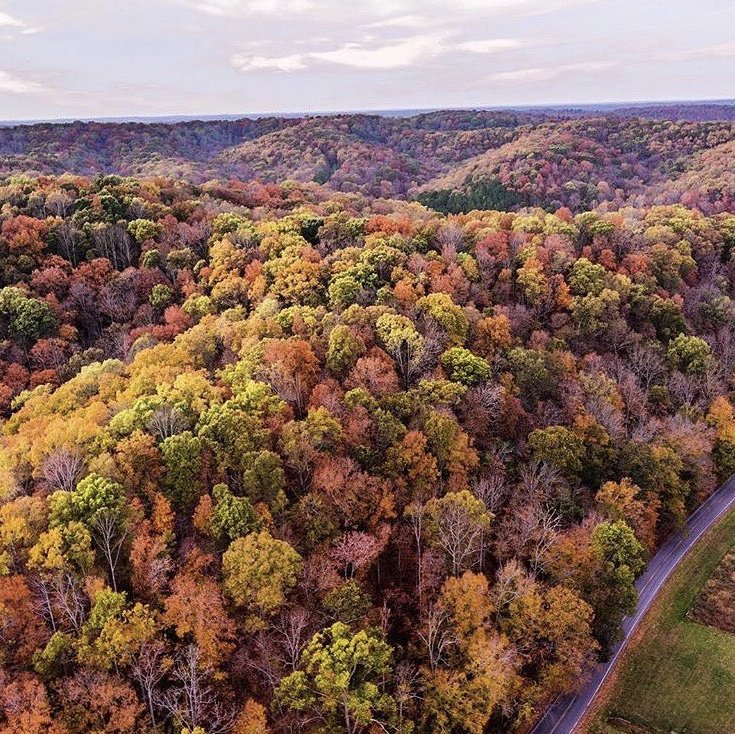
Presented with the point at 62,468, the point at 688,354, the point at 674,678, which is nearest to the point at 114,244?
the point at 62,468

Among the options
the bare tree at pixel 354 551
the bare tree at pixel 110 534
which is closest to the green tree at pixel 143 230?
the bare tree at pixel 110 534

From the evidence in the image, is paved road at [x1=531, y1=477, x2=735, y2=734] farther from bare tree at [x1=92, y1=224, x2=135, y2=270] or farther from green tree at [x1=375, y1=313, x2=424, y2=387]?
bare tree at [x1=92, y1=224, x2=135, y2=270]

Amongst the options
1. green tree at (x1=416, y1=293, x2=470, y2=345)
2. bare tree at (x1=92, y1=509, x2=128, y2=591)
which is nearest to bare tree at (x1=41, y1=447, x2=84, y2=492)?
bare tree at (x1=92, y1=509, x2=128, y2=591)

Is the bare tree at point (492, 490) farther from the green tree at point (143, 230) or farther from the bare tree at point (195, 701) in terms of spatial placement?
the green tree at point (143, 230)

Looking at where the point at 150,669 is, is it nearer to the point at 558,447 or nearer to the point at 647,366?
the point at 558,447

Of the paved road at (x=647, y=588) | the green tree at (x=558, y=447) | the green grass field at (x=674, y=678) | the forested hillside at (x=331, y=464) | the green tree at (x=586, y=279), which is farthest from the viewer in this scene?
the green tree at (x=586, y=279)
